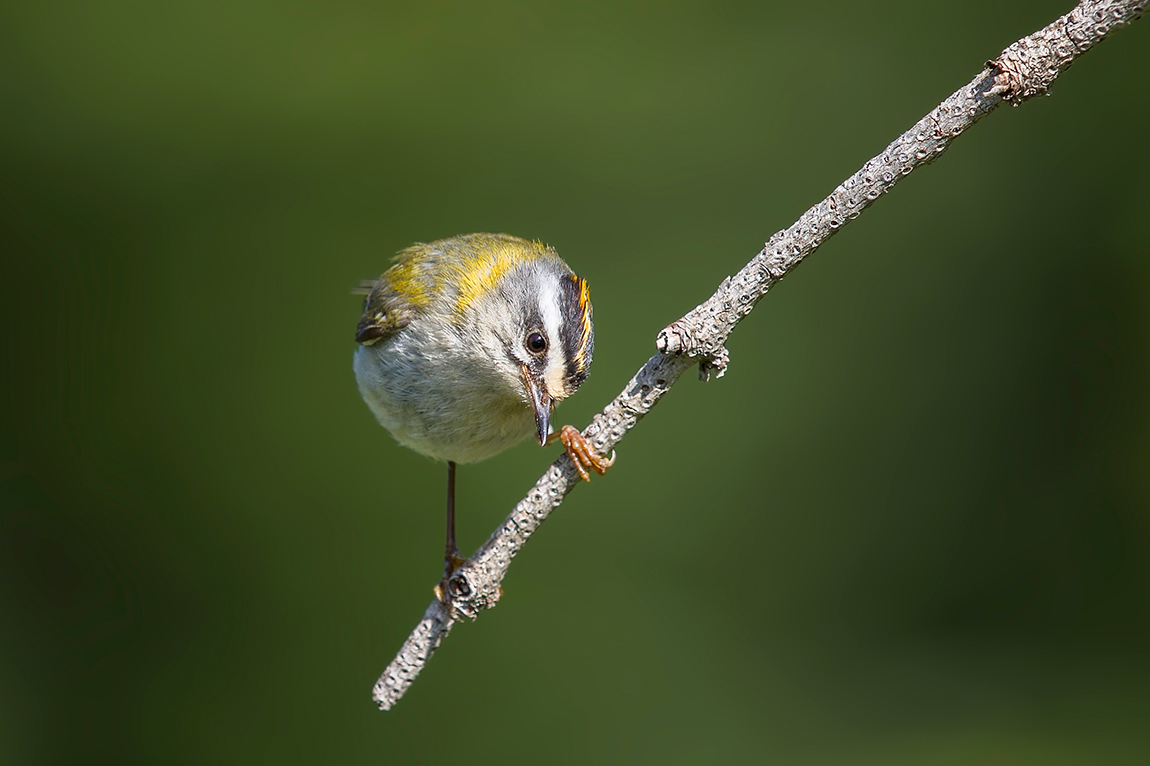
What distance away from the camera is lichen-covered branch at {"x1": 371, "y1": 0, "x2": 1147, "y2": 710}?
1479mm

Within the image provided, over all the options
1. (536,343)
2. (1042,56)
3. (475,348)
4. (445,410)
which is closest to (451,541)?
(445,410)

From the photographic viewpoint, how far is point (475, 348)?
279 cm

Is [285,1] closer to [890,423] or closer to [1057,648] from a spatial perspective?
[890,423]

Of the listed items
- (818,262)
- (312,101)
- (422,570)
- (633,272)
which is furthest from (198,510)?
(818,262)

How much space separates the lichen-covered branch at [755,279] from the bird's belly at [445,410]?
0.67 metres

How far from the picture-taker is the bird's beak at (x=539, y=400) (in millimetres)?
2531

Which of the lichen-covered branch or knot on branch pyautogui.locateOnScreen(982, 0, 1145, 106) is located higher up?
knot on branch pyautogui.locateOnScreen(982, 0, 1145, 106)

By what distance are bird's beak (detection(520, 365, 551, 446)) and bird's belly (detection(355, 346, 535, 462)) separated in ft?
0.52

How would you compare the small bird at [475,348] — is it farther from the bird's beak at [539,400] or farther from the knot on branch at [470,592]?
the knot on branch at [470,592]

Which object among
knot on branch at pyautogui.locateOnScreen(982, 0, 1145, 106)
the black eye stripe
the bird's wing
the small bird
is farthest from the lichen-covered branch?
the bird's wing

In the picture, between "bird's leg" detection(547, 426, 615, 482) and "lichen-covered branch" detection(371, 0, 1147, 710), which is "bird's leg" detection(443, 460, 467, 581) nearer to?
"lichen-covered branch" detection(371, 0, 1147, 710)

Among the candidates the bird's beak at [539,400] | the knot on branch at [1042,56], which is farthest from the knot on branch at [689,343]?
the bird's beak at [539,400]

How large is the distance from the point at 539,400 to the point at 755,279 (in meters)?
0.97

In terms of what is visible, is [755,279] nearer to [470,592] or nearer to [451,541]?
[470,592]
